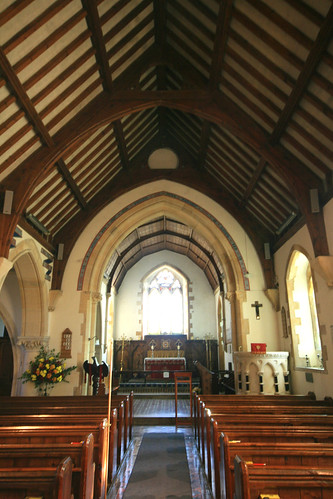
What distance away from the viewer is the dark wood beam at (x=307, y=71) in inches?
166

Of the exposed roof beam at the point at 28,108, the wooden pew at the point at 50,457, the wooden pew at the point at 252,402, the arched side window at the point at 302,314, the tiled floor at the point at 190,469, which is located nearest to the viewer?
the wooden pew at the point at 50,457

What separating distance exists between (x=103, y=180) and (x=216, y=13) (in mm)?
4650

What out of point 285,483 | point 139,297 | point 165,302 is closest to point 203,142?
point 285,483

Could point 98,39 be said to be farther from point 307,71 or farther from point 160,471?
point 160,471

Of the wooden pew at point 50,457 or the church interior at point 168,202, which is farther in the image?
the church interior at point 168,202

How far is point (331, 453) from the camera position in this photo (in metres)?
2.46

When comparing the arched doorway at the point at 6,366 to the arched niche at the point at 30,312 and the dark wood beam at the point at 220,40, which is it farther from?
the dark wood beam at the point at 220,40

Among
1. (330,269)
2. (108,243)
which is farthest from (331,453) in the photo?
(108,243)

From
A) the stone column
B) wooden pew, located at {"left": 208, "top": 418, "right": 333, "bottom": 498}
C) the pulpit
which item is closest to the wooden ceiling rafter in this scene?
the stone column

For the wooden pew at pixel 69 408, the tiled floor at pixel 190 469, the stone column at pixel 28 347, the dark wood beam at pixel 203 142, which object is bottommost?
the tiled floor at pixel 190 469

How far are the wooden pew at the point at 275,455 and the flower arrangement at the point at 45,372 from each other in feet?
19.2

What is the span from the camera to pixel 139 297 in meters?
15.0

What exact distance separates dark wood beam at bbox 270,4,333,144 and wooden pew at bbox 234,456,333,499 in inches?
176

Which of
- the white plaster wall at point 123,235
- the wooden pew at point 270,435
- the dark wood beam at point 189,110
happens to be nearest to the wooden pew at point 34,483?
the wooden pew at point 270,435
